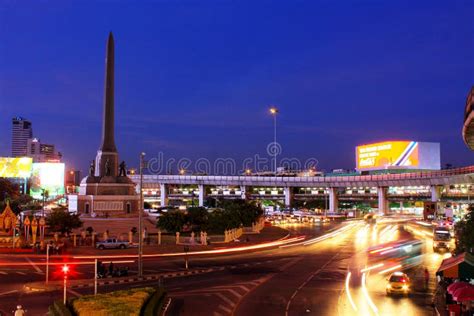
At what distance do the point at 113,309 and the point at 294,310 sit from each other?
9345mm

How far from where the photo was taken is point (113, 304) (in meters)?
19.1

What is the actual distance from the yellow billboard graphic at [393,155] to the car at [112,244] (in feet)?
310

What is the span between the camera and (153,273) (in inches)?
1367

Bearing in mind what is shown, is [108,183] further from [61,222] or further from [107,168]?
[61,222]

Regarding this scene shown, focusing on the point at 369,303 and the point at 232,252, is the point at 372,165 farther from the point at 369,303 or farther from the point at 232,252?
the point at 369,303

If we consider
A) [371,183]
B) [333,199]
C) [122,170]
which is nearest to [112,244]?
[122,170]

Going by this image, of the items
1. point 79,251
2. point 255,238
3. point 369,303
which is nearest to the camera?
point 369,303

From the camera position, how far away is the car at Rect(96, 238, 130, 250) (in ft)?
156

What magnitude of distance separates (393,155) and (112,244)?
9656 centimetres

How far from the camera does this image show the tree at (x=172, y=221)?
56.1m

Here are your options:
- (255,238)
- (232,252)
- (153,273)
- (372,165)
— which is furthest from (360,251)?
(372,165)

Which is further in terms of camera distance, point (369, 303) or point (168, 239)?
point (168, 239)

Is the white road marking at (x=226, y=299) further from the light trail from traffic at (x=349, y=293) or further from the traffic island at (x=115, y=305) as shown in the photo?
the light trail from traffic at (x=349, y=293)

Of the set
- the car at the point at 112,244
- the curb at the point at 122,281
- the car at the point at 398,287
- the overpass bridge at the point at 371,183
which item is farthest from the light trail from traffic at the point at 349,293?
the overpass bridge at the point at 371,183
